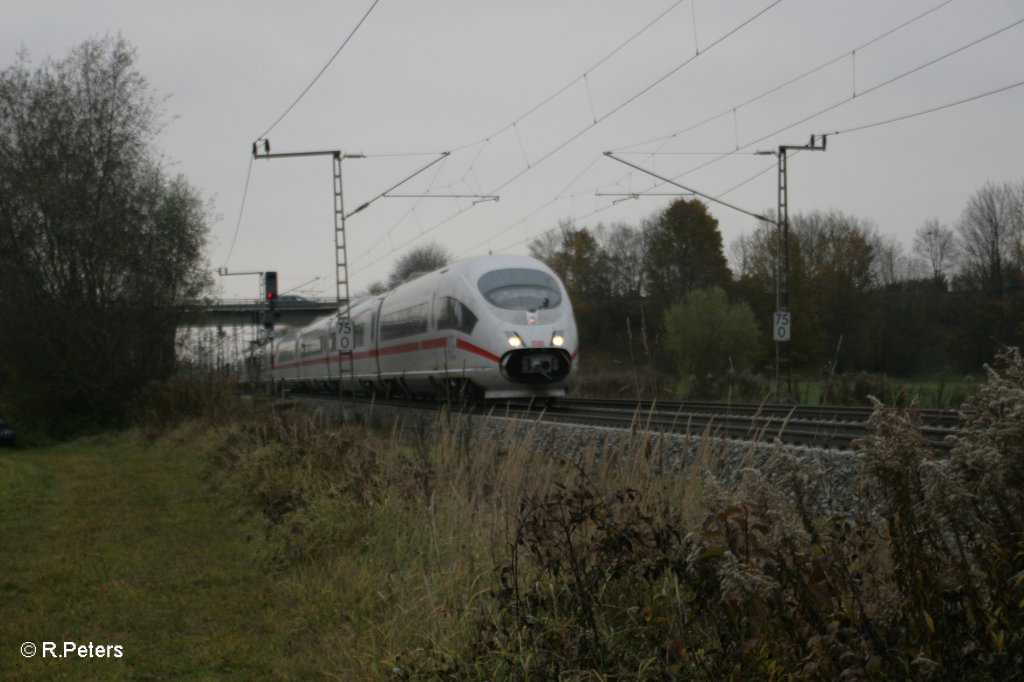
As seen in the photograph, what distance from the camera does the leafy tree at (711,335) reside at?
38062mm

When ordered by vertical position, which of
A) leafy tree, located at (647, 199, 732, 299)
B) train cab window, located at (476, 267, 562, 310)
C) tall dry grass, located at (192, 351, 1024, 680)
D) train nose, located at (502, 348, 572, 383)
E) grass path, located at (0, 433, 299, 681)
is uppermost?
leafy tree, located at (647, 199, 732, 299)

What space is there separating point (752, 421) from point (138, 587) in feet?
18.6

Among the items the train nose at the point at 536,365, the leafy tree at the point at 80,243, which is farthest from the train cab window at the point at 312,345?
the train nose at the point at 536,365

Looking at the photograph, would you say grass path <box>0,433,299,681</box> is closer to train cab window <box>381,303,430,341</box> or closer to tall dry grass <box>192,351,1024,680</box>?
tall dry grass <box>192,351,1024,680</box>

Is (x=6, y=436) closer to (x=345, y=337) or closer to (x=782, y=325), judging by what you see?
(x=345, y=337)

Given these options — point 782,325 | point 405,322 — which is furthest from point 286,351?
point 782,325

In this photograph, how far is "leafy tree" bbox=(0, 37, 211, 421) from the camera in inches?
1156

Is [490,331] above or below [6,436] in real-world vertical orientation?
above

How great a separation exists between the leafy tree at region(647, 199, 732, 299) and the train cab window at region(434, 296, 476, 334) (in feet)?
135

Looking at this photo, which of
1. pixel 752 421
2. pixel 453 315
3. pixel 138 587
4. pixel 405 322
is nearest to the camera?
pixel 138 587

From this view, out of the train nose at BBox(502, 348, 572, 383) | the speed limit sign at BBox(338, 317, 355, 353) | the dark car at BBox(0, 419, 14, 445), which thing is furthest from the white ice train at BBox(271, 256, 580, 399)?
the dark car at BBox(0, 419, 14, 445)

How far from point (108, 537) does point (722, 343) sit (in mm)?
30823

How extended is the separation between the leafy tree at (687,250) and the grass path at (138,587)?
167 ft

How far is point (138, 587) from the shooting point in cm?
826
